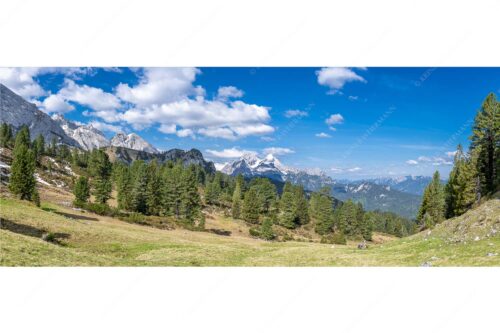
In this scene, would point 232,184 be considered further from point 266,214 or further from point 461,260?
point 461,260

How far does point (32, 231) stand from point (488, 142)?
52.6 m

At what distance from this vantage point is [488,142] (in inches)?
1777

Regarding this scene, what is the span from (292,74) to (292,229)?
67686mm

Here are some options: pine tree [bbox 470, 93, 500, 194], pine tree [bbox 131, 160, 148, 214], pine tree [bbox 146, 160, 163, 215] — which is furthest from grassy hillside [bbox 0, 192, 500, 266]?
pine tree [bbox 146, 160, 163, 215]

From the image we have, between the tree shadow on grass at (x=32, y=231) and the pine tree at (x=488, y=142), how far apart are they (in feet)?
154

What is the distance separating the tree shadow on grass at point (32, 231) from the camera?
2670 cm

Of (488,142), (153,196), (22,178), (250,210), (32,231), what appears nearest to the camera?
(32,231)

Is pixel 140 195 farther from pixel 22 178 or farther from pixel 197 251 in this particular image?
pixel 197 251

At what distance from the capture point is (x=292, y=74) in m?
25.2

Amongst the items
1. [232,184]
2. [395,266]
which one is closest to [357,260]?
[395,266]

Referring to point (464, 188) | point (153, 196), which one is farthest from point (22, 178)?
point (464, 188)

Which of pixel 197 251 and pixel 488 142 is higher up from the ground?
pixel 488 142

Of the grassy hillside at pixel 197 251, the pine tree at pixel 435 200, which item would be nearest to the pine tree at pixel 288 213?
the pine tree at pixel 435 200

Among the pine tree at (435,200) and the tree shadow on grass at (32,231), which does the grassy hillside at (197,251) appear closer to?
the tree shadow on grass at (32,231)
